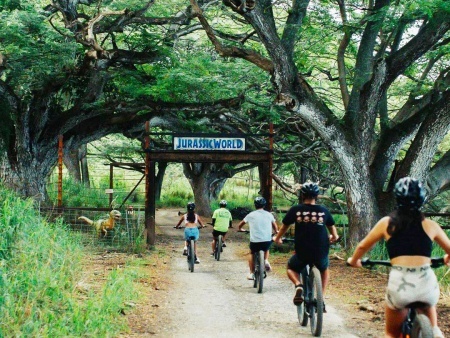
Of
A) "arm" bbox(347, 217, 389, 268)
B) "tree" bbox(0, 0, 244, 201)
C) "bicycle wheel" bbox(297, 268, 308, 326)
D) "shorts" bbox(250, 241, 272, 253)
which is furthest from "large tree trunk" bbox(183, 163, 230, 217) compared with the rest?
"arm" bbox(347, 217, 389, 268)

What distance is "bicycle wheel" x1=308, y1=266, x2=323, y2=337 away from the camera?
7871mm

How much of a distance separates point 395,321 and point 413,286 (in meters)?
0.35

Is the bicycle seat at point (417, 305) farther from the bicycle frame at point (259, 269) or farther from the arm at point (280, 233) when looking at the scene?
the bicycle frame at point (259, 269)

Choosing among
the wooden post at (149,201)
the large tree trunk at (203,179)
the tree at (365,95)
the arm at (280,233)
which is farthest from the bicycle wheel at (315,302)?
the large tree trunk at (203,179)

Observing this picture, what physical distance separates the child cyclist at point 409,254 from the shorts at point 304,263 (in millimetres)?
2726

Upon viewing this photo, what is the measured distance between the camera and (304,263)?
8211 millimetres

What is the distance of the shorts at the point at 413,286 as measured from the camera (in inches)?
201

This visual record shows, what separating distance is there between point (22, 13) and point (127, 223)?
5392 millimetres

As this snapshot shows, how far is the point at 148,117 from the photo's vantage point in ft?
77.2

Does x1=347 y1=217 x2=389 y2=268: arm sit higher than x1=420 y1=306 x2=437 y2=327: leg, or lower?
higher

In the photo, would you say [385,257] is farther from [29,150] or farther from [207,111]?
[29,150]

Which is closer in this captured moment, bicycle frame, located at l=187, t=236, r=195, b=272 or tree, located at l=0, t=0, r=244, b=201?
bicycle frame, located at l=187, t=236, r=195, b=272

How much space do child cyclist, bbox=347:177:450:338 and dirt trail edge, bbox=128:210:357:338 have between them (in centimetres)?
313

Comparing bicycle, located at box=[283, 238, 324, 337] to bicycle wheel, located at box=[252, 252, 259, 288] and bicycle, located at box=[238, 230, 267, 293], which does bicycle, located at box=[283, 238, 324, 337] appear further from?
bicycle wheel, located at box=[252, 252, 259, 288]
